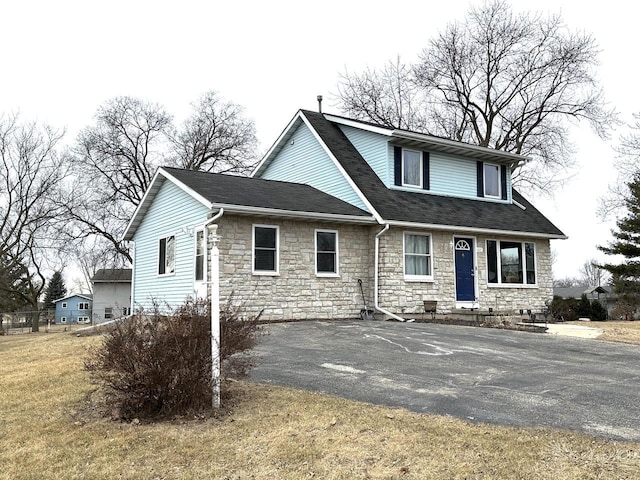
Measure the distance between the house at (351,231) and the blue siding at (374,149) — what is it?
0.05 metres

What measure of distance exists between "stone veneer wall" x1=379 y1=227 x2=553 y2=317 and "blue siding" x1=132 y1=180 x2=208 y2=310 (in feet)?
17.4

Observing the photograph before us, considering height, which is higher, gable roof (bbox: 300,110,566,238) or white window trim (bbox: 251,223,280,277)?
gable roof (bbox: 300,110,566,238)

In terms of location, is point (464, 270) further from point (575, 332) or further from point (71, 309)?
point (71, 309)

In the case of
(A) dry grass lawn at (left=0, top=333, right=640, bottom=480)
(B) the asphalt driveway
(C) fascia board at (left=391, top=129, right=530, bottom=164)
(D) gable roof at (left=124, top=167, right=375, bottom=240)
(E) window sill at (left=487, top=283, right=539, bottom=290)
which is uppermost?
(C) fascia board at (left=391, top=129, right=530, bottom=164)

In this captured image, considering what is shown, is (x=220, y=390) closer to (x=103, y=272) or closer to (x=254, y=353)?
(x=254, y=353)

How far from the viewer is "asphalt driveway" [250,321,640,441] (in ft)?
19.2

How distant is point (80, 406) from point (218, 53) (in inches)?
437

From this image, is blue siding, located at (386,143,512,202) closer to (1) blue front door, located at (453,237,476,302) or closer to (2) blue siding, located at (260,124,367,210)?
(1) blue front door, located at (453,237,476,302)

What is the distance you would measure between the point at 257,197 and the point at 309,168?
14.6 feet

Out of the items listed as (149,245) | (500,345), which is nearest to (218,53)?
(149,245)

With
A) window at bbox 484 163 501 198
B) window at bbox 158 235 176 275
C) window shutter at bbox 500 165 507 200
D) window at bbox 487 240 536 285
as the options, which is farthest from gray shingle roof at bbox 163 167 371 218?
window shutter at bbox 500 165 507 200

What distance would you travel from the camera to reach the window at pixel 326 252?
15.3 meters

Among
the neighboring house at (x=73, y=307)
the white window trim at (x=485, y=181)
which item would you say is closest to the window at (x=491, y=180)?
the white window trim at (x=485, y=181)

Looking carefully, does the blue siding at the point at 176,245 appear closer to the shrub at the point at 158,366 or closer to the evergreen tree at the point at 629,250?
the shrub at the point at 158,366
